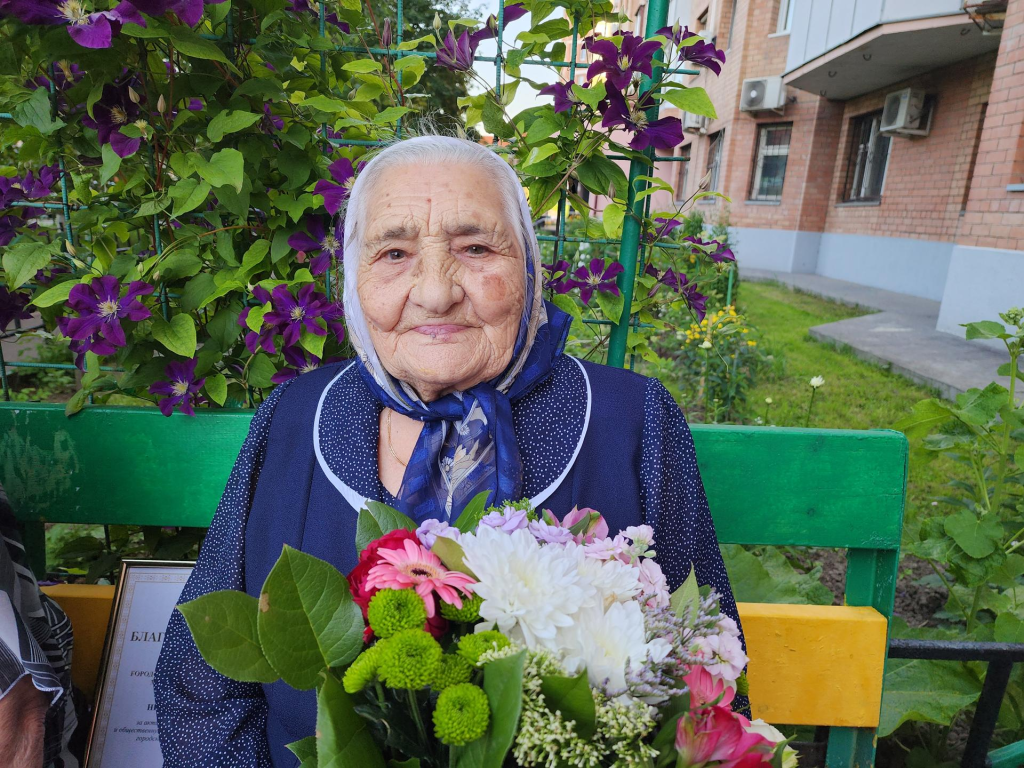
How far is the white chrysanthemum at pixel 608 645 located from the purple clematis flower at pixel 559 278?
1353 mm

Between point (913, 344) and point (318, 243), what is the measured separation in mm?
7061

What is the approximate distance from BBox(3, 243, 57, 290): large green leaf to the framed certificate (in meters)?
0.76

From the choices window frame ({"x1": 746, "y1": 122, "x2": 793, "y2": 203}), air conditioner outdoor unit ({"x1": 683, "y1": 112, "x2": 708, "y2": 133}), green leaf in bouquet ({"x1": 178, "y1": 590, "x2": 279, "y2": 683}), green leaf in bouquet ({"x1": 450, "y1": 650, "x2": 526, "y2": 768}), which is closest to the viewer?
green leaf in bouquet ({"x1": 450, "y1": 650, "x2": 526, "y2": 768})

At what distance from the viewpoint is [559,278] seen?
6.64 feet

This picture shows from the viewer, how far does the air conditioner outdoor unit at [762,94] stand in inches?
598

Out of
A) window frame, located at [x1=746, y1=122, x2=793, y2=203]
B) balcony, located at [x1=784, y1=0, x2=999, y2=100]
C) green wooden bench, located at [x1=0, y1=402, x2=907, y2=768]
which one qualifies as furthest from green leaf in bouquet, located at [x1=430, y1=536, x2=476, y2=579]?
window frame, located at [x1=746, y1=122, x2=793, y2=203]

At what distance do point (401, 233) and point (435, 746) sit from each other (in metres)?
0.99

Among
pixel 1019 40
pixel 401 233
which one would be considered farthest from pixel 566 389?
pixel 1019 40

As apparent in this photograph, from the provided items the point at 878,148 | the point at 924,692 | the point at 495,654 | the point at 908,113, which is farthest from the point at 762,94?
the point at 495,654

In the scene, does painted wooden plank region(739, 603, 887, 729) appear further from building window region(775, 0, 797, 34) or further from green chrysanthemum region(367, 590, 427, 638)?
building window region(775, 0, 797, 34)

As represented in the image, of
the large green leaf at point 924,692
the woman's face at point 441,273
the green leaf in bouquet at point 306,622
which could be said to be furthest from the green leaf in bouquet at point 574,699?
the large green leaf at point 924,692

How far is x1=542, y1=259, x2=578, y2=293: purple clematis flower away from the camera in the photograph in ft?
6.39

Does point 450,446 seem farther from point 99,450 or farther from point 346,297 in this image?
point 99,450

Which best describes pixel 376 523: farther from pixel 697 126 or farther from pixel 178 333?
pixel 697 126
